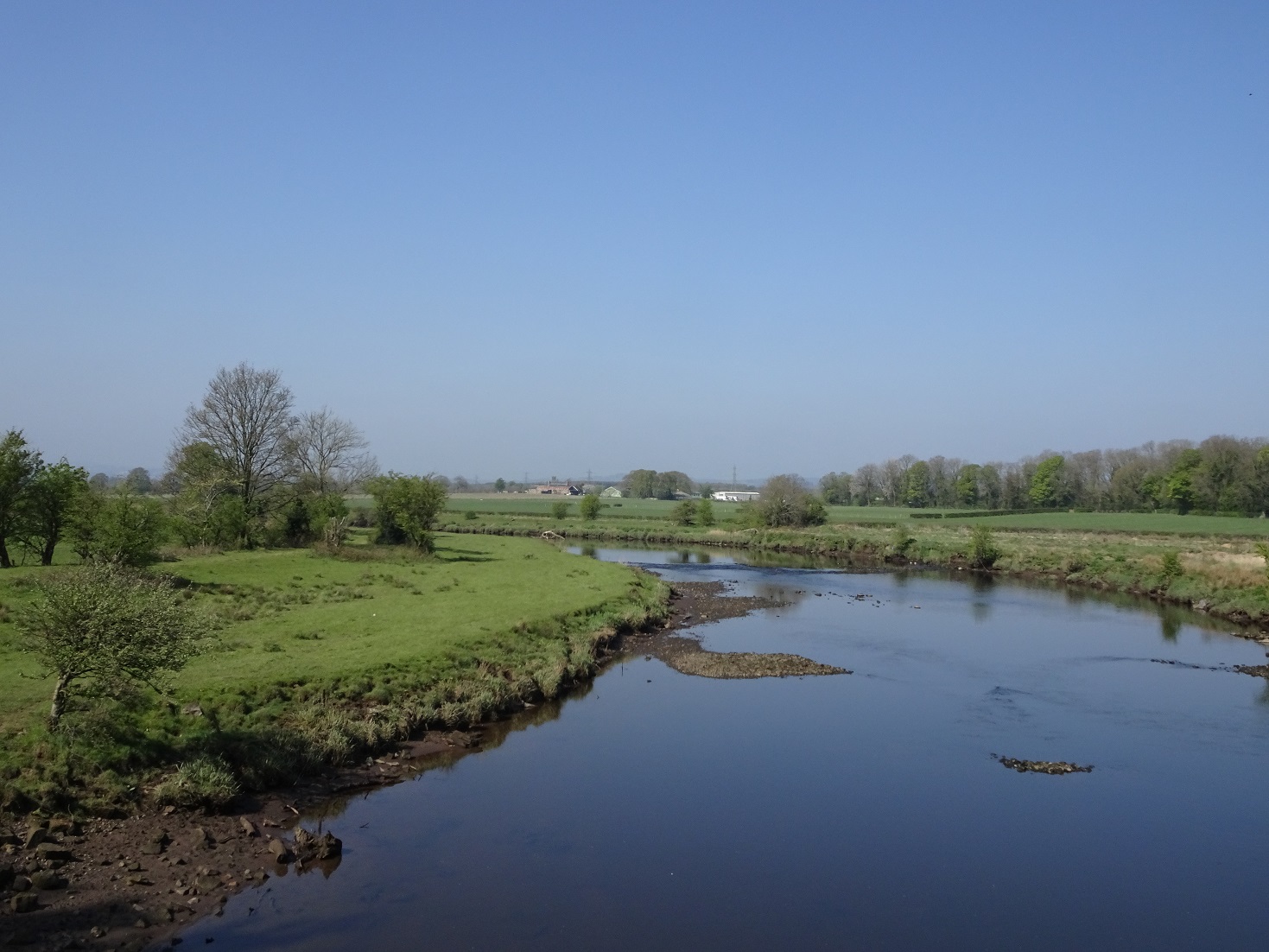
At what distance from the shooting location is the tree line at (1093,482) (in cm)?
10806

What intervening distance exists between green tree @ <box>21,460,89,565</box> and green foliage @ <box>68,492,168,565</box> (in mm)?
376

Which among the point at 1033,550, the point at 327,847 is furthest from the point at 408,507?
the point at 1033,550

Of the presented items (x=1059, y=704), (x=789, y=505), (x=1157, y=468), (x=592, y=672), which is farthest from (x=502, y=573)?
(x=1157, y=468)

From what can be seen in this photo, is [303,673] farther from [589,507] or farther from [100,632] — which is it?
[589,507]

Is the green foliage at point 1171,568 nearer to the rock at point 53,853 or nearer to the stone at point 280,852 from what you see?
the stone at point 280,852

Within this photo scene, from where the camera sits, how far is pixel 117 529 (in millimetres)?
30531

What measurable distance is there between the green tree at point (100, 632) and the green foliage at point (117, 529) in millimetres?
14545

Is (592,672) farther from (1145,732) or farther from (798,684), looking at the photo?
(1145,732)

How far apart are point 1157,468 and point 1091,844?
127138 millimetres

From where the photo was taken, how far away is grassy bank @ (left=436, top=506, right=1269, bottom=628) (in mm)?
48406

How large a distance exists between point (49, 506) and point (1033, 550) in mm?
64728

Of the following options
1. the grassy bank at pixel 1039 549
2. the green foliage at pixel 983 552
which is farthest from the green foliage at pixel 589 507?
the green foliage at pixel 983 552

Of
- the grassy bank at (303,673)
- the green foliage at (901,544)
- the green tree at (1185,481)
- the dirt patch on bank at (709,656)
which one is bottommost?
the dirt patch on bank at (709,656)

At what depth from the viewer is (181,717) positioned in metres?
18.0
